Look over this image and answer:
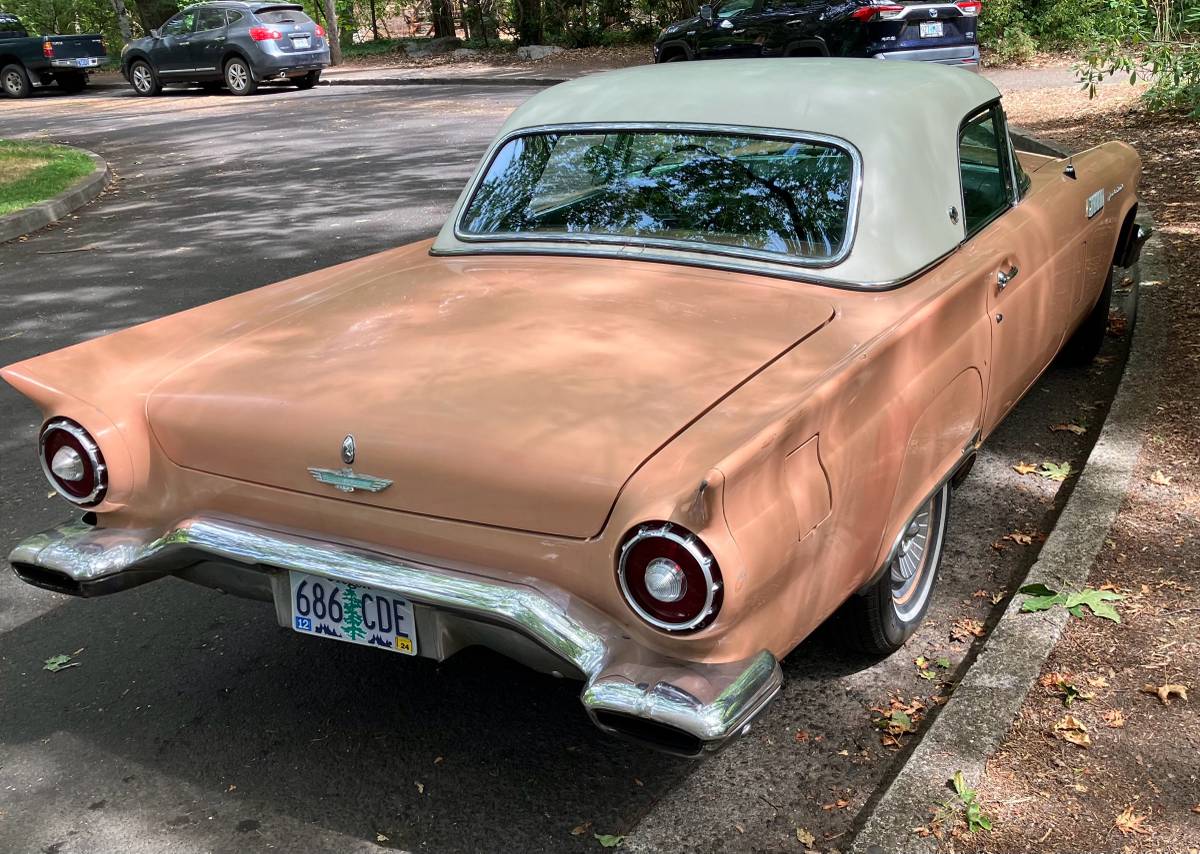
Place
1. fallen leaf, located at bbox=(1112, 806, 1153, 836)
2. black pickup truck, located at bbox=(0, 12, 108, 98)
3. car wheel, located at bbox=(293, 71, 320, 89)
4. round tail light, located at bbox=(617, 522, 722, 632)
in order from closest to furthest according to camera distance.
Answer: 1. round tail light, located at bbox=(617, 522, 722, 632)
2. fallen leaf, located at bbox=(1112, 806, 1153, 836)
3. car wheel, located at bbox=(293, 71, 320, 89)
4. black pickup truck, located at bbox=(0, 12, 108, 98)

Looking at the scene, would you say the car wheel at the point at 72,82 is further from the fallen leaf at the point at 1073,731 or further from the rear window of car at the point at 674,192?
the fallen leaf at the point at 1073,731

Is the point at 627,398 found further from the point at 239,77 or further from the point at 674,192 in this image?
the point at 239,77

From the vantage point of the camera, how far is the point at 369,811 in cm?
286

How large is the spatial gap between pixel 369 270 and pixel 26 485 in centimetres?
→ 195

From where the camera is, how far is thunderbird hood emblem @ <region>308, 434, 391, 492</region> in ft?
8.59

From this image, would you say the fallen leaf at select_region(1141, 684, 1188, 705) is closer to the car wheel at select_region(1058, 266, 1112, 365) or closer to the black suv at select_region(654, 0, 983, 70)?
the car wheel at select_region(1058, 266, 1112, 365)

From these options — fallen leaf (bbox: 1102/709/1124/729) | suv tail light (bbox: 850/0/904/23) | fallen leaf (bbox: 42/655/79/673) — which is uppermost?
suv tail light (bbox: 850/0/904/23)

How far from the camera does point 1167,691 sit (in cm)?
305

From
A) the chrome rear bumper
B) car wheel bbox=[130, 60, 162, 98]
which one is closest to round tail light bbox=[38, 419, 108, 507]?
the chrome rear bumper

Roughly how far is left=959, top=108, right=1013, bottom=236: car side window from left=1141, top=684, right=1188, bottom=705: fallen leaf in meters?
1.46

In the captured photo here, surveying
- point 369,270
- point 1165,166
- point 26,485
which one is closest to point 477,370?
point 369,270

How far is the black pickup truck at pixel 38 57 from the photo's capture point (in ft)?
76.3

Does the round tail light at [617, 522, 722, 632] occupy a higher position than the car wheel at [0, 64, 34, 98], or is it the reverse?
the car wheel at [0, 64, 34, 98]

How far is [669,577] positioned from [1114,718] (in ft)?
4.68
